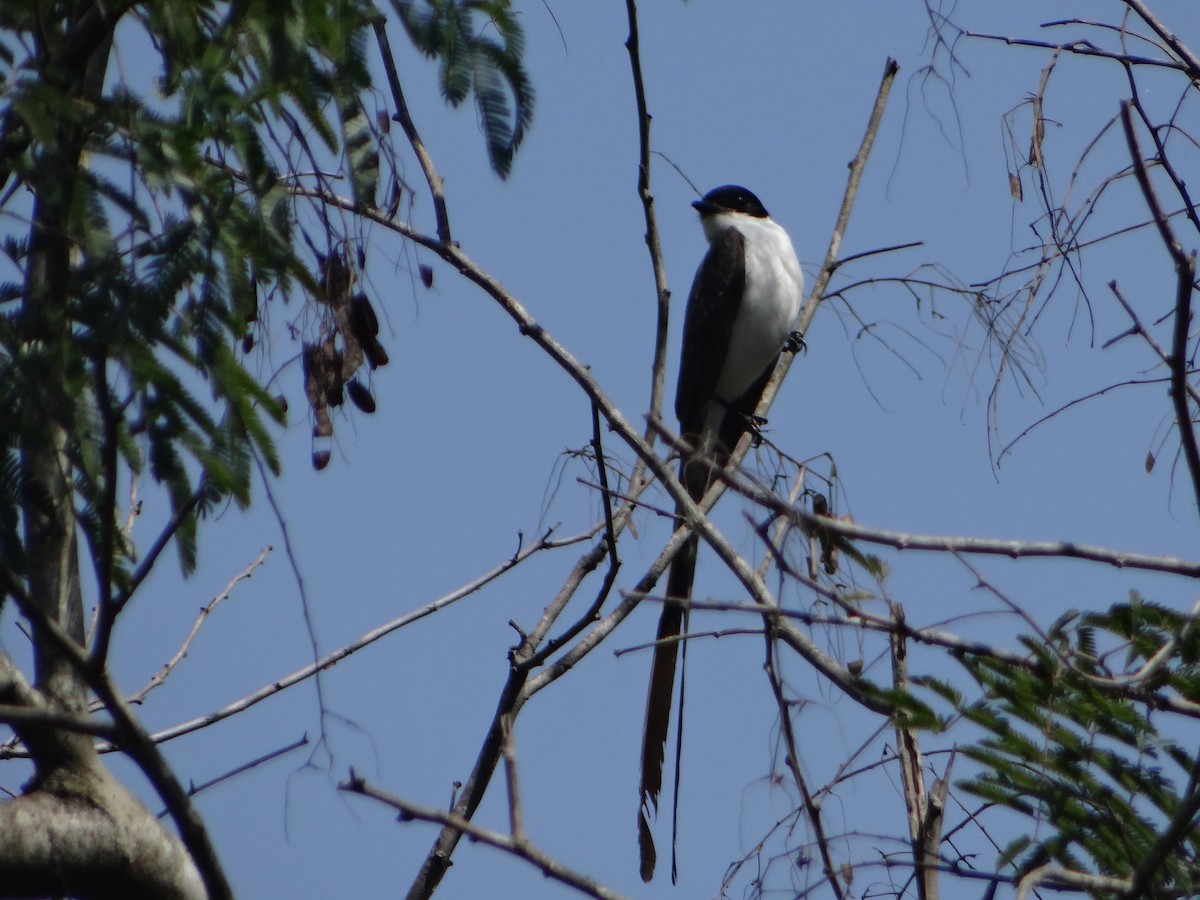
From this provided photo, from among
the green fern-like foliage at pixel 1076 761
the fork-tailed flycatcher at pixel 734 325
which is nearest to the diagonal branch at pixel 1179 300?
the green fern-like foliage at pixel 1076 761

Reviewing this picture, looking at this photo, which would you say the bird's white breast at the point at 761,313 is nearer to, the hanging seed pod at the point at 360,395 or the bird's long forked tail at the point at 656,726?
the bird's long forked tail at the point at 656,726

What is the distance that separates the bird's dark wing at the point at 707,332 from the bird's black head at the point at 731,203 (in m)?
0.65

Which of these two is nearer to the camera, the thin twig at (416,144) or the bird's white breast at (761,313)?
the thin twig at (416,144)

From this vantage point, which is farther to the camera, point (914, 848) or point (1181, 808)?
point (914, 848)

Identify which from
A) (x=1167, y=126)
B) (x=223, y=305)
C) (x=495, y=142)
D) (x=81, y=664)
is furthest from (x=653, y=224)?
(x=81, y=664)

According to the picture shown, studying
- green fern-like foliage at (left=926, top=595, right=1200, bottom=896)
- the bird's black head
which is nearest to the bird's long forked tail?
green fern-like foliage at (left=926, top=595, right=1200, bottom=896)

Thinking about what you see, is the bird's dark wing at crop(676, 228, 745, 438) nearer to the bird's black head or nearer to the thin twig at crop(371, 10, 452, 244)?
the bird's black head

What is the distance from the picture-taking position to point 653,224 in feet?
12.1

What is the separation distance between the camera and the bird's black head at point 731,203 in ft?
23.5

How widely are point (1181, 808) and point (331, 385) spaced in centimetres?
207

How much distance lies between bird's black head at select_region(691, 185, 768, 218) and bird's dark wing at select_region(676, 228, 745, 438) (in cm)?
65

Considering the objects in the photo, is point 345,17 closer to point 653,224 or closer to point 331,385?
point 331,385

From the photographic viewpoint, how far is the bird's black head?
282 inches

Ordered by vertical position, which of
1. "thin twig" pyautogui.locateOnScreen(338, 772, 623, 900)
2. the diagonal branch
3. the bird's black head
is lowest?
"thin twig" pyautogui.locateOnScreen(338, 772, 623, 900)
